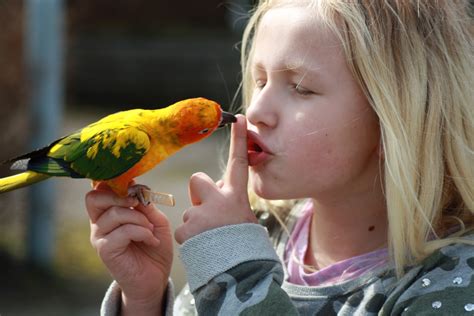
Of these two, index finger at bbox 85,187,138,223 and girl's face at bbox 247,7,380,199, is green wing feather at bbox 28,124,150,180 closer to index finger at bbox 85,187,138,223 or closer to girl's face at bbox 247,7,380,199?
index finger at bbox 85,187,138,223

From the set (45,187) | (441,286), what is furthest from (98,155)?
(45,187)

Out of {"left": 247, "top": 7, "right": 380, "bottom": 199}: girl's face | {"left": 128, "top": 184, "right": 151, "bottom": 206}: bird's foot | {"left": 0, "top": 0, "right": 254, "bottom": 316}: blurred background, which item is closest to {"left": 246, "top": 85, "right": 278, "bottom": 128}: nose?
{"left": 247, "top": 7, "right": 380, "bottom": 199}: girl's face

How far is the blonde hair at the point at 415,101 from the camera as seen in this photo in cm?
166

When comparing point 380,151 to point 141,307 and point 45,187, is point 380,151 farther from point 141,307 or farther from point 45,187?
point 45,187

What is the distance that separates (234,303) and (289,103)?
0.44 meters

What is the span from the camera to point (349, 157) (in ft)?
5.66

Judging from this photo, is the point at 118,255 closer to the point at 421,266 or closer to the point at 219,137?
the point at 421,266

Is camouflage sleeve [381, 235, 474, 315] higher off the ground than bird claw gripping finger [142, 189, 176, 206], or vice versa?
bird claw gripping finger [142, 189, 176, 206]

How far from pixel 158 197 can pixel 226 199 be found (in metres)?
0.15

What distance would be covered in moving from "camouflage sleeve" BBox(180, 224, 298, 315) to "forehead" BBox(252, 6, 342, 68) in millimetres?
373

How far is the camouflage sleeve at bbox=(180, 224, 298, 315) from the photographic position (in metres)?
1.62

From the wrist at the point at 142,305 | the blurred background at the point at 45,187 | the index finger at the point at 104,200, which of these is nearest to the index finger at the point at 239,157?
the index finger at the point at 104,200

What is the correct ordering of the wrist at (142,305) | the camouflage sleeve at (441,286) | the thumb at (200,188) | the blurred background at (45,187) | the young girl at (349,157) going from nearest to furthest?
1. the camouflage sleeve at (441,286)
2. the young girl at (349,157)
3. the thumb at (200,188)
4. the wrist at (142,305)
5. the blurred background at (45,187)

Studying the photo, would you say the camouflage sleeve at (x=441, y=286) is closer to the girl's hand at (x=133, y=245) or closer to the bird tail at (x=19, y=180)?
the girl's hand at (x=133, y=245)
